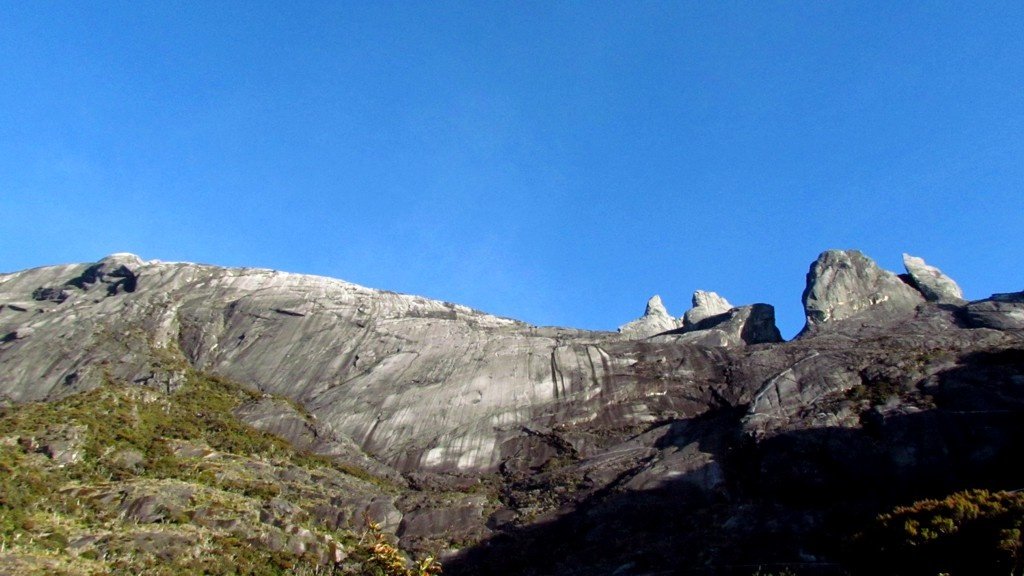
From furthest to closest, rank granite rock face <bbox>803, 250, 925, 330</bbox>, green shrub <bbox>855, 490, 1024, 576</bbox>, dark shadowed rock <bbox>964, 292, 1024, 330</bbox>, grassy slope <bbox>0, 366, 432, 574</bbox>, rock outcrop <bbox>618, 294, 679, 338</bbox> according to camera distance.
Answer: rock outcrop <bbox>618, 294, 679, 338</bbox>, granite rock face <bbox>803, 250, 925, 330</bbox>, dark shadowed rock <bbox>964, 292, 1024, 330</bbox>, grassy slope <bbox>0, 366, 432, 574</bbox>, green shrub <bbox>855, 490, 1024, 576</bbox>

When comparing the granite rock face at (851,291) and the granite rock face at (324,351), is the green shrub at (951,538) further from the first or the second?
the granite rock face at (851,291)

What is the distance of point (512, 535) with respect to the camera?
5566 cm

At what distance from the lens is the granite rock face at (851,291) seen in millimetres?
87375

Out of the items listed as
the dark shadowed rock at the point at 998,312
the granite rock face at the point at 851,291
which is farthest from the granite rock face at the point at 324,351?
the dark shadowed rock at the point at 998,312

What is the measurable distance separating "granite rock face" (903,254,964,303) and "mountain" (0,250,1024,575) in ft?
1.47

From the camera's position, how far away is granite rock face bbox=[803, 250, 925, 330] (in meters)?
87.4

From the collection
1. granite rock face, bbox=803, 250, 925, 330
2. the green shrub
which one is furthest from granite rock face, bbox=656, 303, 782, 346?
the green shrub

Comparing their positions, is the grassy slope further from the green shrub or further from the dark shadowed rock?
the dark shadowed rock

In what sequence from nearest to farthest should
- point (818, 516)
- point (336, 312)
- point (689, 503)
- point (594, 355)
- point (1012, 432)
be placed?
point (818, 516) → point (1012, 432) → point (689, 503) → point (594, 355) → point (336, 312)

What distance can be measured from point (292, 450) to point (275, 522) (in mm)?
15804

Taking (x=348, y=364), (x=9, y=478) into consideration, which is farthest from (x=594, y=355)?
(x=9, y=478)

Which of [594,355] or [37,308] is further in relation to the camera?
[37,308]

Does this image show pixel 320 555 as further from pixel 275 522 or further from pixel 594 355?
pixel 594 355

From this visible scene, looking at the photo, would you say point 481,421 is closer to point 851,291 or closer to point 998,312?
point 851,291
